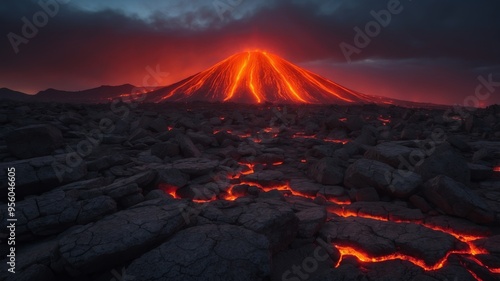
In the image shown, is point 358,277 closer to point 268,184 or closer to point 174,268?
point 174,268

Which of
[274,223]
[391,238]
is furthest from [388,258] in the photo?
[274,223]

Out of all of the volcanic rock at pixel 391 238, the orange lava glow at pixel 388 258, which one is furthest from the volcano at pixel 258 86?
the orange lava glow at pixel 388 258

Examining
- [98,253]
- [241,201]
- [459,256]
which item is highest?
[98,253]

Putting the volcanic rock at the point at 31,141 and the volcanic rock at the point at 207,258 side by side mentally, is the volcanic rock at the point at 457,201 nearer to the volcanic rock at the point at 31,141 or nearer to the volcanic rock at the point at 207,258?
the volcanic rock at the point at 207,258

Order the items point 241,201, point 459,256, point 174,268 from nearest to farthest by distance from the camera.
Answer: point 174,268, point 459,256, point 241,201

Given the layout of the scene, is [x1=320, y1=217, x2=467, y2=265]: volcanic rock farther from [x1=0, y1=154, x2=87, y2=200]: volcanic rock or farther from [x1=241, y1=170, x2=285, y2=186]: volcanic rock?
[x1=0, y1=154, x2=87, y2=200]: volcanic rock

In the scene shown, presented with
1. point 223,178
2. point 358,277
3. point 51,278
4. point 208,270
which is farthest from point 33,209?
point 358,277
